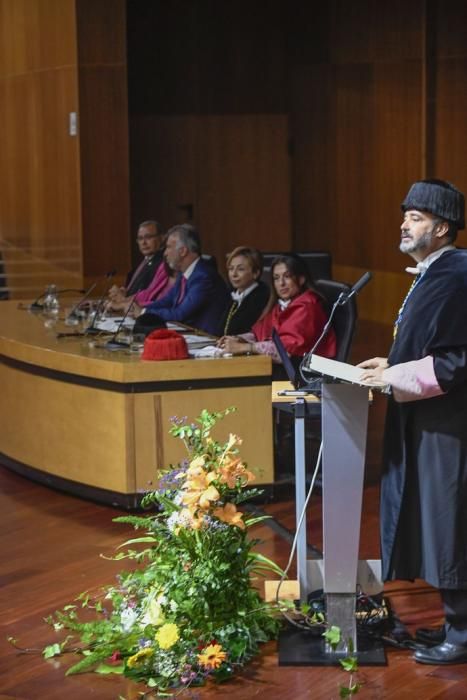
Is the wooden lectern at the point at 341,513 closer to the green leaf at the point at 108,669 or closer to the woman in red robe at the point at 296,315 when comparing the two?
the green leaf at the point at 108,669

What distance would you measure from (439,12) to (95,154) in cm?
280

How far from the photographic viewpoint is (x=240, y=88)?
481 inches

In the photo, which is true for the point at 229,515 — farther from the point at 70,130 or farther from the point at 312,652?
the point at 70,130

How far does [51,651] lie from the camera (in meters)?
4.05

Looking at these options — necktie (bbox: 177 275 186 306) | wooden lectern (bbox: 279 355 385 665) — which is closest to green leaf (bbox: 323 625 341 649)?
wooden lectern (bbox: 279 355 385 665)

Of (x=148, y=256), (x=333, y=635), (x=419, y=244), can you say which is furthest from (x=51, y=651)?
(x=148, y=256)

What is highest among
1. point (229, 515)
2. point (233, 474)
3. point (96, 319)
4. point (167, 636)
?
point (96, 319)

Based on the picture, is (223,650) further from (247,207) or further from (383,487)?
(247,207)

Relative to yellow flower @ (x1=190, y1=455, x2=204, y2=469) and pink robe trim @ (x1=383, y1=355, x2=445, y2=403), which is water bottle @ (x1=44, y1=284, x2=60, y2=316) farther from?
pink robe trim @ (x1=383, y1=355, x2=445, y2=403)

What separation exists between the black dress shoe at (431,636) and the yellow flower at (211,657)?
2.12 ft

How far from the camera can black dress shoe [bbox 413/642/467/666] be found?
3.89 meters

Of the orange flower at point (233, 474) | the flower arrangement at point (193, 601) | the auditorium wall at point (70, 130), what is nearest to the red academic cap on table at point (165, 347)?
the flower arrangement at point (193, 601)

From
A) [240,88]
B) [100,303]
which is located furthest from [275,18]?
[100,303]

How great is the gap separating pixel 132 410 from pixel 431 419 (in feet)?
6.55
